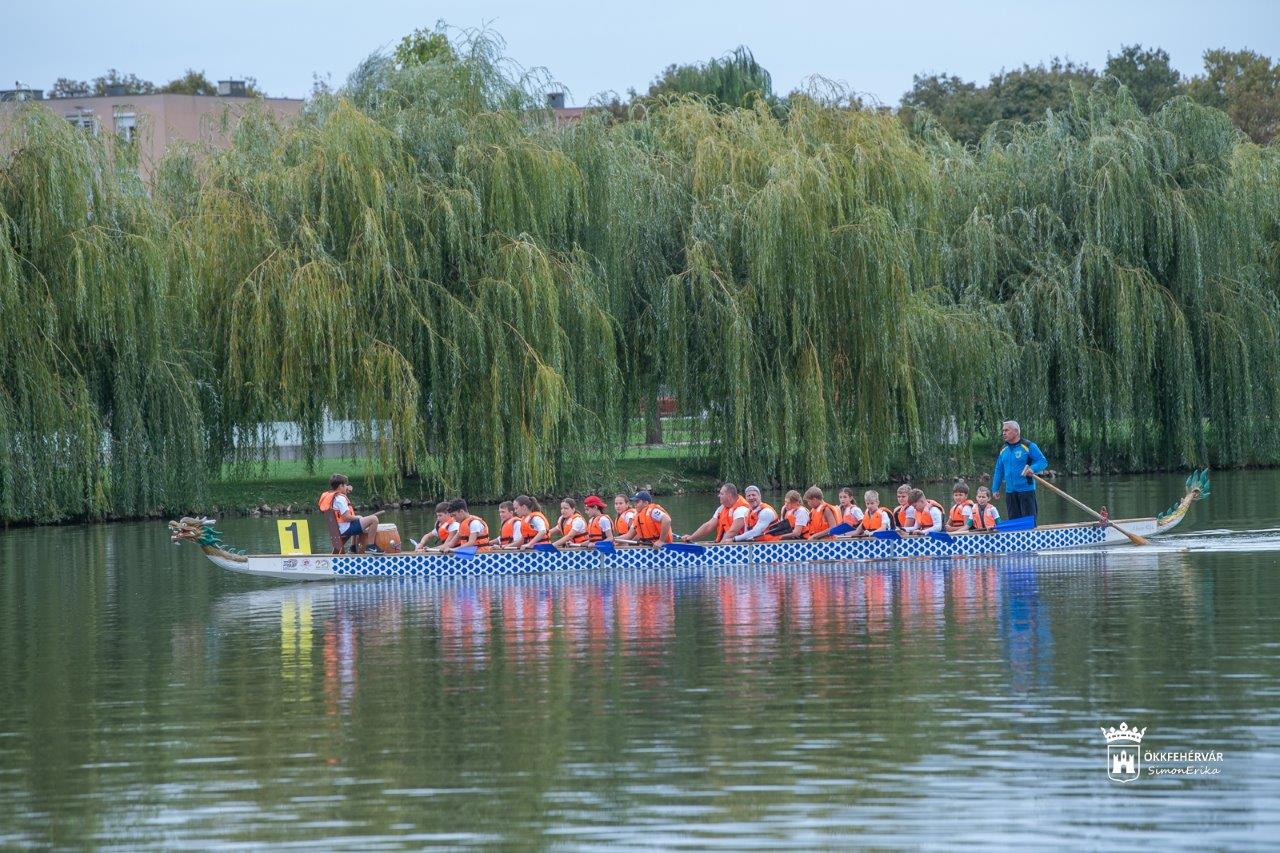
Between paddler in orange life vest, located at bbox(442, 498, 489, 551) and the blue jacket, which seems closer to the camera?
paddler in orange life vest, located at bbox(442, 498, 489, 551)

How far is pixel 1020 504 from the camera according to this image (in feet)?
73.6

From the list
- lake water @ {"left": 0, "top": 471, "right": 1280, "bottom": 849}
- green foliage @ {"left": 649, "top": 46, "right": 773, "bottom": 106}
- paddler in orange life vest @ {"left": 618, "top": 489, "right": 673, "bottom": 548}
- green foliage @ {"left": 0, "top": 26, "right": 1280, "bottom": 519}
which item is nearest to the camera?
lake water @ {"left": 0, "top": 471, "right": 1280, "bottom": 849}

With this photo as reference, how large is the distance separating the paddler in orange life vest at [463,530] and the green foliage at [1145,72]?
61457 millimetres

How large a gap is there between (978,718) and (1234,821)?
2.62 m

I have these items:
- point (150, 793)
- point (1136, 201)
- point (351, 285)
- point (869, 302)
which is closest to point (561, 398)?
point (351, 285)

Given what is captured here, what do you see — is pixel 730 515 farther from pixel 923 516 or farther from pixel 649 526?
pixel 923 516

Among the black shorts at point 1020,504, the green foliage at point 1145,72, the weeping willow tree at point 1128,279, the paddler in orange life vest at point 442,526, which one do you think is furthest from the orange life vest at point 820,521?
the green foliage at point 1145,72

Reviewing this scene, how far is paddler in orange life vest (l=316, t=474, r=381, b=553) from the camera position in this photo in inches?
864

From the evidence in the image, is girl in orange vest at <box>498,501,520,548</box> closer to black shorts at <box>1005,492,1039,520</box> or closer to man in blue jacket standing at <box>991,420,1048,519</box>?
man in blue jacket standing at <box>991,420,1048,519</box>

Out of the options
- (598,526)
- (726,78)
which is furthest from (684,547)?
(726,78)

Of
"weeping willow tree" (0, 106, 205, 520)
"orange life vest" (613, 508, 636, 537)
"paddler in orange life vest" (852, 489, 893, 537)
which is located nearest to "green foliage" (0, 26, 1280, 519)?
"weeping willow tree" (0, 106, 205, 520)

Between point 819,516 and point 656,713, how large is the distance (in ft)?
36.5

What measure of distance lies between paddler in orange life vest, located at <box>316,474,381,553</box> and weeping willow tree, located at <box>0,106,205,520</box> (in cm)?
822

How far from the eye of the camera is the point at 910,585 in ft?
64.2
